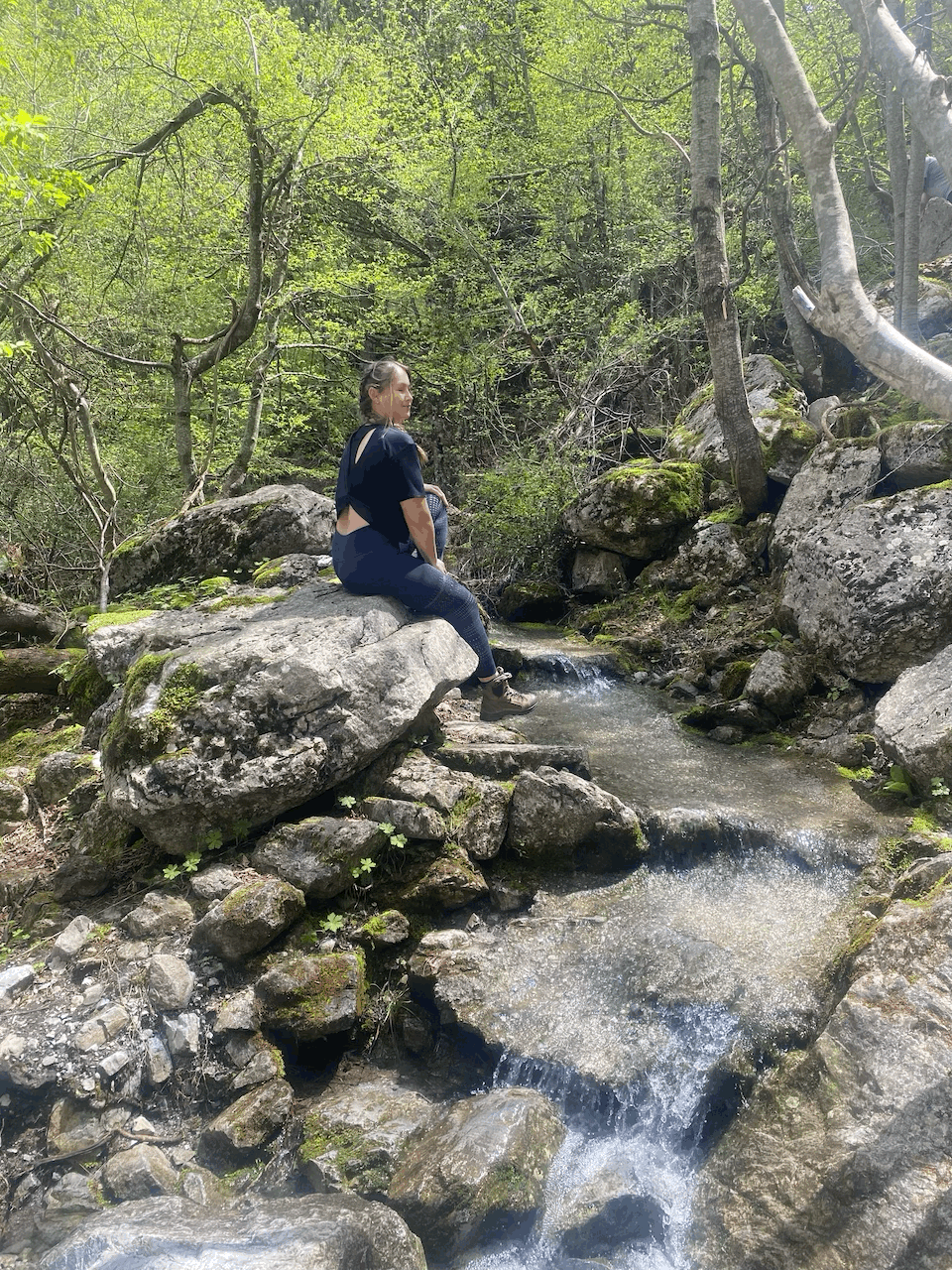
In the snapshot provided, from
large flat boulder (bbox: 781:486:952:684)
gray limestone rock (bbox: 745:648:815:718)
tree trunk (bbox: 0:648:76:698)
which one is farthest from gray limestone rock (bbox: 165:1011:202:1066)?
large flat boulder (bbox: 781:486:952:684)

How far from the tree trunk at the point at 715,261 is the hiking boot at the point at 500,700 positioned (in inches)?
237

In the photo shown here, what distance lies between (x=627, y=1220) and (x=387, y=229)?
57.2 ft

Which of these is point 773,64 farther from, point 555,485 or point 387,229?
point 387,229

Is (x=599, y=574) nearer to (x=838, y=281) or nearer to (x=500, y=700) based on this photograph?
(x=500, y=700)

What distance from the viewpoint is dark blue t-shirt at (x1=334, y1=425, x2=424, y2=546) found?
5.19 metres

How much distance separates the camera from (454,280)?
15.4 meters

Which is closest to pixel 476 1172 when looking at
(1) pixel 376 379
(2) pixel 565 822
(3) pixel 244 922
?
(3) pixel 244 922

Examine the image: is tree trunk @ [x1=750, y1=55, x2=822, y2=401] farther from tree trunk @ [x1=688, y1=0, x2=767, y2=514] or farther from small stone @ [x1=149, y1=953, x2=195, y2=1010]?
small stone @ [x1=149, y1=953, x2=195, y2=1010]

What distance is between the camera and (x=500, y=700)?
645 centimetres

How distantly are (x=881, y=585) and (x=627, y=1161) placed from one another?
220 inches

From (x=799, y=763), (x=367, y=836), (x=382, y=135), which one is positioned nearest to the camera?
(x=367, y=836)

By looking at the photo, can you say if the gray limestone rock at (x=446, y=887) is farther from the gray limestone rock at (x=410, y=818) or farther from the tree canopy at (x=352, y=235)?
the tree canopy at (x=352, y=235)

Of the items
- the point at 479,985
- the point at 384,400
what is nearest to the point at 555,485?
the point at 384,400

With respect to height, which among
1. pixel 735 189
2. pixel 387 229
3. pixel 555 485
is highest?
pixel 735 189
